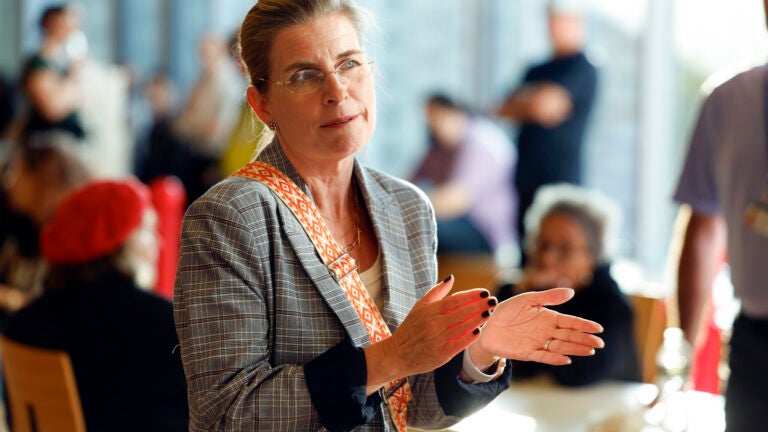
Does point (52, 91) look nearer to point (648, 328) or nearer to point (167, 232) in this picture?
point (167, 232)

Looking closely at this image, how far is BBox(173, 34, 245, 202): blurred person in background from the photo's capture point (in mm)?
7188

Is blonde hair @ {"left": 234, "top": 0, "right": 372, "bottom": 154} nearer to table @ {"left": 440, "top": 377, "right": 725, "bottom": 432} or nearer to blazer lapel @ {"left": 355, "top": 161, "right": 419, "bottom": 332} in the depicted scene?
blazer lapel @ {"left": 355, "top": 161, "right": 419, "bottom": 332}

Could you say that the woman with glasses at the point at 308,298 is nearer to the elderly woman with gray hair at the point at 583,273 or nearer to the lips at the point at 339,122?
the lips at the point at 339,122

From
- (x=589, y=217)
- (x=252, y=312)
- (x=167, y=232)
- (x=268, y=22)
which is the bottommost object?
(x=167, y=232)

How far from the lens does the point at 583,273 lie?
3330mm

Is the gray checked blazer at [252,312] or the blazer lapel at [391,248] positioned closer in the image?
the gray checked blazer at [252,312]

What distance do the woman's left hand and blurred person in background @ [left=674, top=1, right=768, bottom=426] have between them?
1062 mm

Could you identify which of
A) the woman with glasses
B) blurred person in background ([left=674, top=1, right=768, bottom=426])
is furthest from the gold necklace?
blurred person in background ([left=674, top=1, right=768, bottom=426])

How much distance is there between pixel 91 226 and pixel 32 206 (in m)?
1.20

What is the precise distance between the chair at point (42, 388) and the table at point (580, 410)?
0.86m

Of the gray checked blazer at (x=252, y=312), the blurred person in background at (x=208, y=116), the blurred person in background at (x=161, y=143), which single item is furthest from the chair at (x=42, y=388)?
the blurred person in background at (x=161, y=143)

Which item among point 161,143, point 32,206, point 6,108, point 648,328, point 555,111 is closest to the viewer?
point 648,328

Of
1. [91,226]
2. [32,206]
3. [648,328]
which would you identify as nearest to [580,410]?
[648,328]

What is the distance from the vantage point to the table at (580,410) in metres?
2.38
